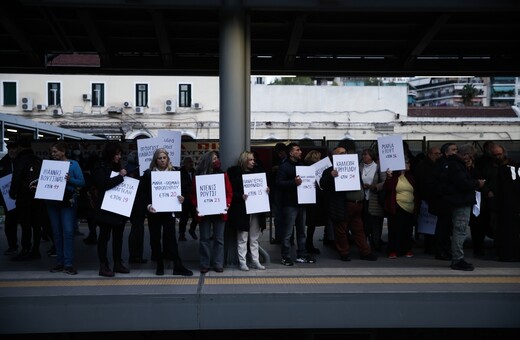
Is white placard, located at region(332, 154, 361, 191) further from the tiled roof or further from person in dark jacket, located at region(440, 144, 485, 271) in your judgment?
the tiled roof

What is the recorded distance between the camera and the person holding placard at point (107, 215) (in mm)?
7566

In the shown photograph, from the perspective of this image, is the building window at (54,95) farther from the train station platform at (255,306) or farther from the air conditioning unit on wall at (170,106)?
the train station platform at (255,306)

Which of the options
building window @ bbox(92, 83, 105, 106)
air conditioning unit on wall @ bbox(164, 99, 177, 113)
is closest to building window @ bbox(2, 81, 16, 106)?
building window @ bbox(92, 83, 105, 106)

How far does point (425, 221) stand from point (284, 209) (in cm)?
270

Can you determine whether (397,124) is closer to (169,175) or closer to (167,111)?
(167,111)

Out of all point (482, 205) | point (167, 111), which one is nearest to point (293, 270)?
point (482, 205)

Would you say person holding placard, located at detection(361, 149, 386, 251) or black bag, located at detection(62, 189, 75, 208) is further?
person holding placard, located at detection(361, 149, 386, 251)

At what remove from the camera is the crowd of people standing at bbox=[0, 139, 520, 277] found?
25.5 feet

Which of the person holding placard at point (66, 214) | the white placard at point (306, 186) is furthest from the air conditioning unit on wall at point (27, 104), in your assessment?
the white placard at point (306, 186)

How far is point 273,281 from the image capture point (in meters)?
7.20

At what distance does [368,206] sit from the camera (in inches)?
378

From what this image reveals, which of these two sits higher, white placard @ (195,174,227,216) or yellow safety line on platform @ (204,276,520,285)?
white placard @ (195,174,227,216)

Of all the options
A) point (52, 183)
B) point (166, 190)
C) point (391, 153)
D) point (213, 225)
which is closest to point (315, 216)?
point (391, 153)

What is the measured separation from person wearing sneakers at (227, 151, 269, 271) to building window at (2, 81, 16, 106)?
42.8 metres
